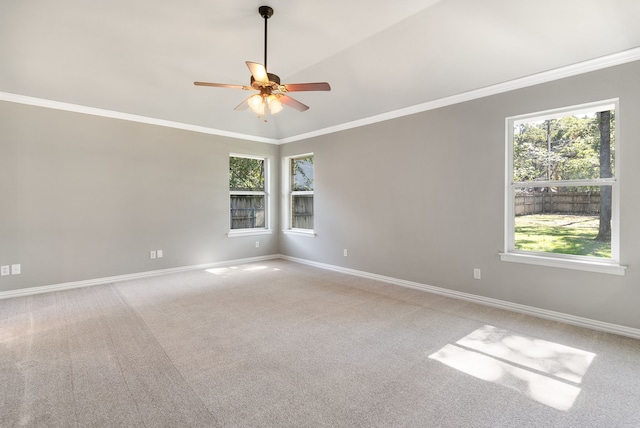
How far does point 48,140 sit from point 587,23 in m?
6.30

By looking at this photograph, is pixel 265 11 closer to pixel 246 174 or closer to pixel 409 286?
pixel 246 174

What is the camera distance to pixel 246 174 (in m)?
6.28

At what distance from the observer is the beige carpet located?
5.78 feet

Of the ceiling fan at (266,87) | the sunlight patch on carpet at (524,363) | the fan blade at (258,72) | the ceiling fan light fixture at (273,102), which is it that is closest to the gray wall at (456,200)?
the sunlight patch on carpet at (524,363)

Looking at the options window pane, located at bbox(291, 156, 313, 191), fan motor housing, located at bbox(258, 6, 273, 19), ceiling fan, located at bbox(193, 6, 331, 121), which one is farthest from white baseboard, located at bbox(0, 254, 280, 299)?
fan motor housing, located at bbox(258, 6, 273, 19)

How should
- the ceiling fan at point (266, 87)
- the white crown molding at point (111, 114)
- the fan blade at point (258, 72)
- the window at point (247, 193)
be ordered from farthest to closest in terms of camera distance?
the window at point (247, 193) < the white crown molding at point (111, 114) < the ceiling fan at point (266, 87) < the fan blade at point (258, 72)

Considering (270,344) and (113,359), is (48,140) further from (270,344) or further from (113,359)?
(270,344)

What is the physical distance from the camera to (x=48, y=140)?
4137mm

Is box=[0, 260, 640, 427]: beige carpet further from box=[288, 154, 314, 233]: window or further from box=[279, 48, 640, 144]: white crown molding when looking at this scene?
box=[288, 154, 314, 233]: window

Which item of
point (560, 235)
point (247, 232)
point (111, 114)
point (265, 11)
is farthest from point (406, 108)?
point (111, 114)

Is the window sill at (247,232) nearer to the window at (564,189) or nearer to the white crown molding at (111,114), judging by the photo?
the white crown molding at (111,114)

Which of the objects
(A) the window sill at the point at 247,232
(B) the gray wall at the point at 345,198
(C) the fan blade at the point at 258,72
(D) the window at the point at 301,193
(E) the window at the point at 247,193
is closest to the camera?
(C) the fan blade at the point at 258,72

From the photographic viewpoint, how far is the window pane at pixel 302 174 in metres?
6.20

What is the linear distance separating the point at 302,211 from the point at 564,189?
436cm
